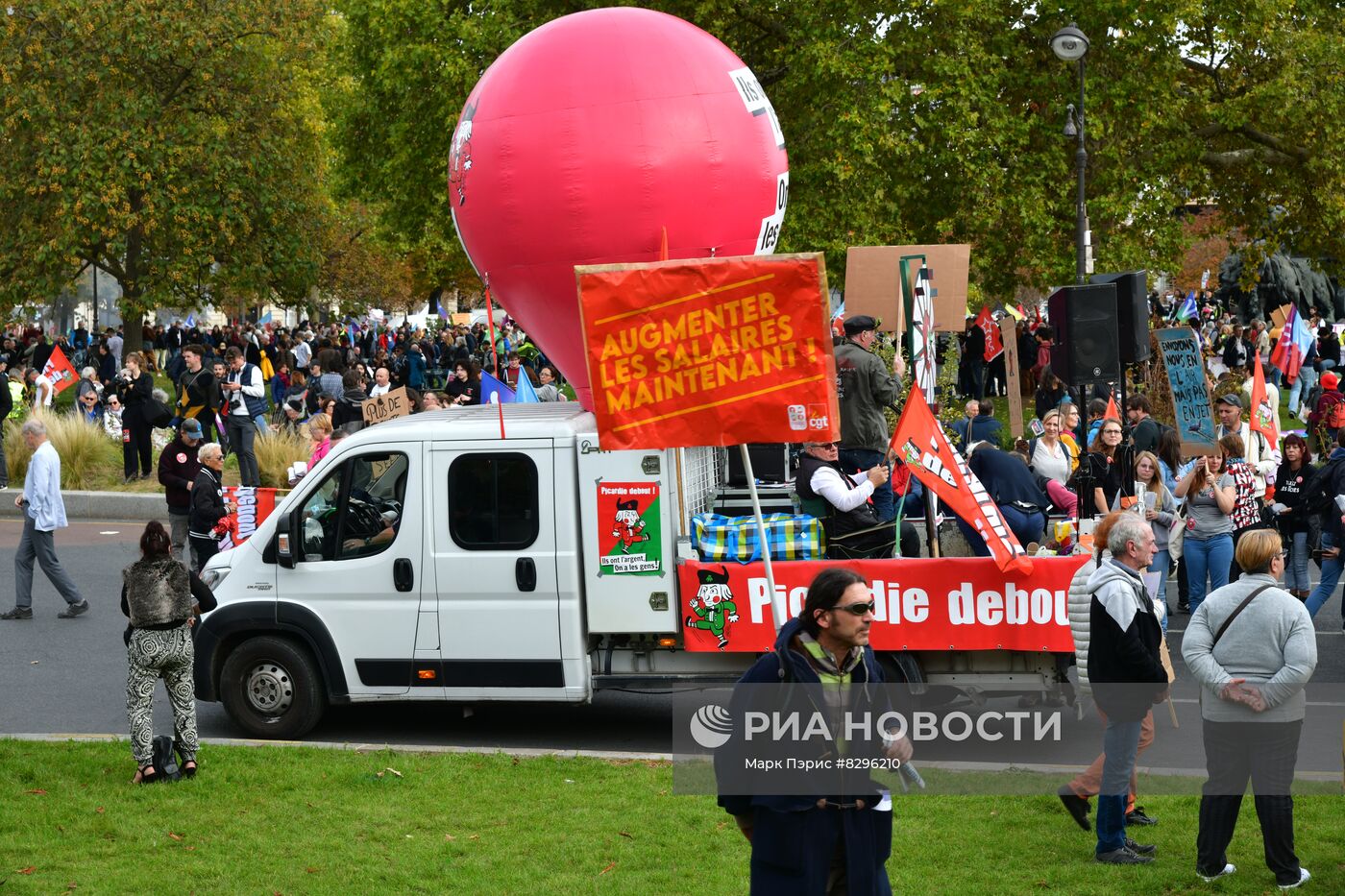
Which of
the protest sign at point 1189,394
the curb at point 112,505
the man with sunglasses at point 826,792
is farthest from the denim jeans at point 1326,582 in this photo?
the curb at point 112,505

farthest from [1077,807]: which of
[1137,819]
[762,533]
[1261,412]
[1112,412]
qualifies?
[1261,412]

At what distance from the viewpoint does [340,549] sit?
A: 9.88m

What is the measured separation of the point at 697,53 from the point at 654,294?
5.10 metres

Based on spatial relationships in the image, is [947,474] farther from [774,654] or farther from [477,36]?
[477,36]

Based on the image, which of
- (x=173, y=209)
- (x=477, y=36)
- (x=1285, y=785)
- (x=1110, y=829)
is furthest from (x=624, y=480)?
(x=173, y=209)

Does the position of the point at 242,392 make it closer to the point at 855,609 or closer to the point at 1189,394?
the point at 1189,394

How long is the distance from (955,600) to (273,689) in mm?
4249

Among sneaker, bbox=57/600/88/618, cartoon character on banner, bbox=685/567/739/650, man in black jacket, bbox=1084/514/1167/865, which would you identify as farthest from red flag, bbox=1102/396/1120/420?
sneaker, bbox=57/600/88/618

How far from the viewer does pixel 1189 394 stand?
14.9m

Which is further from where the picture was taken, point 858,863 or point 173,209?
point 173,209

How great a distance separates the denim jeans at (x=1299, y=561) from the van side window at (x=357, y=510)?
7.36 metres

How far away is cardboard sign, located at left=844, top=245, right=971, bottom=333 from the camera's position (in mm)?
15281

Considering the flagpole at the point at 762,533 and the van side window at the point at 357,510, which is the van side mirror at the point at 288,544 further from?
the flagpole at the point at 762,533

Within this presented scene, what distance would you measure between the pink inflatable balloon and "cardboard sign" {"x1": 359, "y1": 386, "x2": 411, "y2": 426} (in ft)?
9.92
